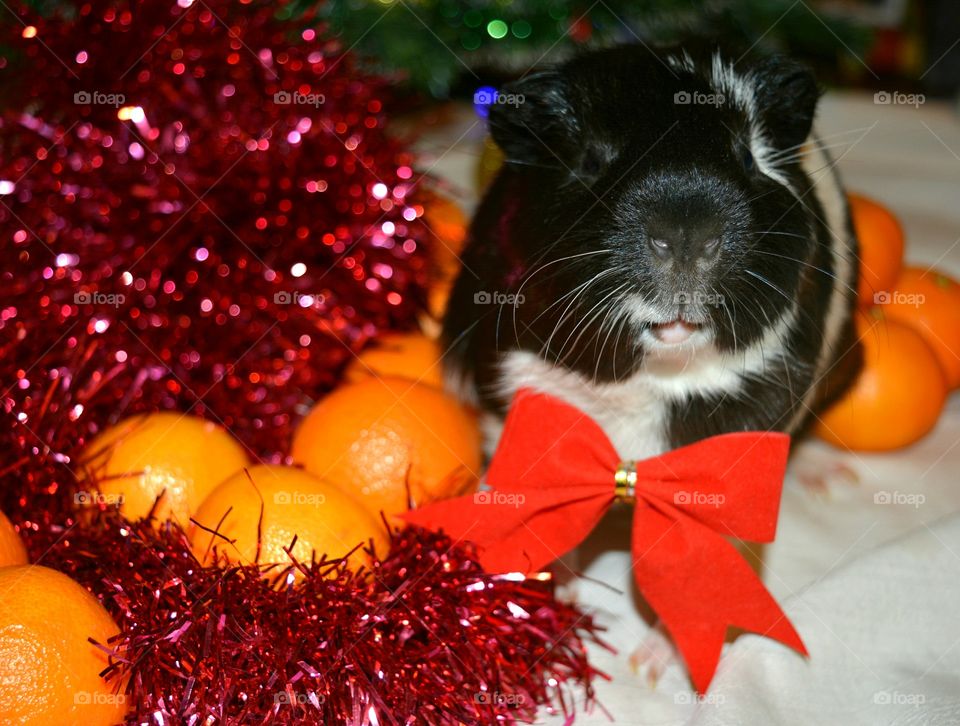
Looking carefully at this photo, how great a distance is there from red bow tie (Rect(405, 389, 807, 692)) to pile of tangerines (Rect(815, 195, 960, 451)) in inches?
19.8

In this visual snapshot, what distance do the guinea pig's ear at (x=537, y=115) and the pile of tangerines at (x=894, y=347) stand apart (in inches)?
26.1

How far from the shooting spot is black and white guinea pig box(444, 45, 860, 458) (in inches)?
48.0

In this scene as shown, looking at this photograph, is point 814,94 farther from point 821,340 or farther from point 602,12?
point 602,12

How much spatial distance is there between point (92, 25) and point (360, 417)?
2.62 ft

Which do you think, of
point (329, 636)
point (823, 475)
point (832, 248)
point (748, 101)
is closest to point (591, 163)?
point (748, 101)

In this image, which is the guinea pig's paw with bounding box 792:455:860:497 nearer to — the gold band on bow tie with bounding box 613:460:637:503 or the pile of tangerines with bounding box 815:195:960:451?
the pile of tangerines with bounding box 815:195:960:451

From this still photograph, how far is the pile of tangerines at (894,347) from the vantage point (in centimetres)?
179

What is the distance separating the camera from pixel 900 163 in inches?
111

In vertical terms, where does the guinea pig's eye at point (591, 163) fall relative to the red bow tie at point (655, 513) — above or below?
above

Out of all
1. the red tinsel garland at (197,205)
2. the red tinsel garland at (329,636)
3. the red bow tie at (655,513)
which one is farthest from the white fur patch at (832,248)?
the red tinsel garland at (197,205)

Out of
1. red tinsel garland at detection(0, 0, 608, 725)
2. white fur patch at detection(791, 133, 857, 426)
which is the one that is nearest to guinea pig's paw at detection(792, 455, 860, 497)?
white fur patch at detection(791, 133, 857, 426)

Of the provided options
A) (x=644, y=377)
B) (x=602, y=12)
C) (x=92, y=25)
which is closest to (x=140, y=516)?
(x=644, y=377)

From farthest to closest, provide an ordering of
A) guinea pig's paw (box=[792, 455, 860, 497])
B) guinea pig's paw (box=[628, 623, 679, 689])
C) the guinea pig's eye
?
guinea pig's paw (box=[792, 455, 860, 497]) → guinea pig's paw (box=[628, 623, 679, 689]) → the guinea pig's eye

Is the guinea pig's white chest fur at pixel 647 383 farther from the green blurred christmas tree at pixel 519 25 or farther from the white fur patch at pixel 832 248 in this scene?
the green blurred christmas tree at pixel 519 25
